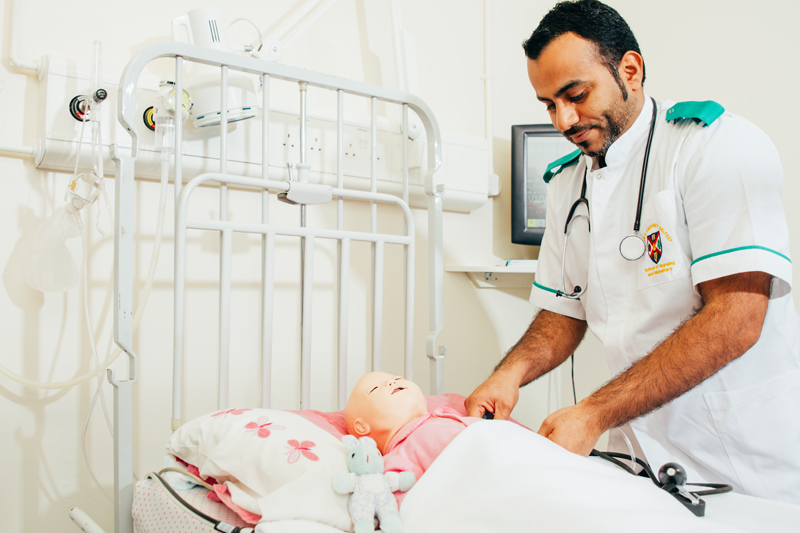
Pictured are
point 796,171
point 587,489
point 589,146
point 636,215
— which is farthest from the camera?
point 796,171

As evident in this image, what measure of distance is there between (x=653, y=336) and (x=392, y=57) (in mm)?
1241

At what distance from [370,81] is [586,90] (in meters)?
0.85

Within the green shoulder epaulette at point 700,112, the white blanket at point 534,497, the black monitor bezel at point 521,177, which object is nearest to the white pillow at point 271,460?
the white blanket at point 534,497

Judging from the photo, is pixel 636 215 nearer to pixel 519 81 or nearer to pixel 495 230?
pixel 495 230

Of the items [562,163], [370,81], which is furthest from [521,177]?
[370,81]

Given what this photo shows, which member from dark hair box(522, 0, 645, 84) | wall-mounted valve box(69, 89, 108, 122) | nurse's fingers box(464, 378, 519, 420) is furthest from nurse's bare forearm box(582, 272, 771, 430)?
wall-mounted valve box(69, 89, 108, 122)

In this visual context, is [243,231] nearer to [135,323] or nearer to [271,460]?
[135,323]

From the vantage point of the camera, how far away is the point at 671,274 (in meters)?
1.16

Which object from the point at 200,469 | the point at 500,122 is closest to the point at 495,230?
the point at 500,122

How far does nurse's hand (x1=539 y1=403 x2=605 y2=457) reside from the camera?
3.31ft

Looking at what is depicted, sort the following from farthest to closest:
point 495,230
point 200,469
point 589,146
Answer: point 495,230 < point 589,146 < point 200,469

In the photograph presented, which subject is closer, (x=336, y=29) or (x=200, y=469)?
(x=200, y=469)

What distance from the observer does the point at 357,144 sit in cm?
174

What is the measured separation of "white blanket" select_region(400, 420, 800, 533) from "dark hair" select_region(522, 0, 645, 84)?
842 mm
